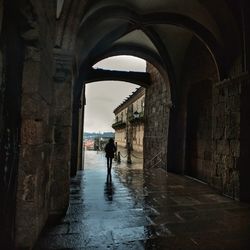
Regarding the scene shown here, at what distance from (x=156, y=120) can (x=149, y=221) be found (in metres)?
7.42

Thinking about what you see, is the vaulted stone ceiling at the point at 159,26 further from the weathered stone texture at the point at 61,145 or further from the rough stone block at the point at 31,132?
the rough stone block at the point at 31,132

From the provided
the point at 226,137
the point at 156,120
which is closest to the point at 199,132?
the point at 226,137

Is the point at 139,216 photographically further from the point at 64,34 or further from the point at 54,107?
the point at 64,34

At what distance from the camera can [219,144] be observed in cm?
530

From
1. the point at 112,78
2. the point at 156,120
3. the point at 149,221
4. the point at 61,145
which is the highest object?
the point at 112,78

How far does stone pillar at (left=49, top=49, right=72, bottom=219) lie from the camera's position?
337 cm

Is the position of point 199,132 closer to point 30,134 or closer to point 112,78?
point 112,78

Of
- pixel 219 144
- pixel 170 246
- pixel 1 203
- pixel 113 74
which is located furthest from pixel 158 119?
pixel 1 203

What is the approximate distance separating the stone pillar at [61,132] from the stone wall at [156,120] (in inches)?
208

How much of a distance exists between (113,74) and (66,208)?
726 cm

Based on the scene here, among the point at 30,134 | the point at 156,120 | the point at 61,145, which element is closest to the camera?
the point at 30,134

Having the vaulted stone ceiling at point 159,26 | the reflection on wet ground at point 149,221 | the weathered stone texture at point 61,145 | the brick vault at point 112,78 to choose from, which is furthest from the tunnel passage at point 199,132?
the weathered stone texture at point 61,145

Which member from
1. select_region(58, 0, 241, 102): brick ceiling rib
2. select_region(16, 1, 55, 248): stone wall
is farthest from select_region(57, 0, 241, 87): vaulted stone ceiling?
select_region(16, 1, 55, 248): stone wall

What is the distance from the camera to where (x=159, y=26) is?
675 cm
